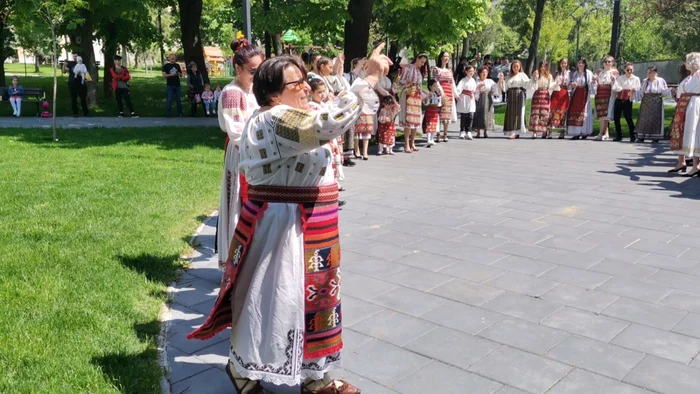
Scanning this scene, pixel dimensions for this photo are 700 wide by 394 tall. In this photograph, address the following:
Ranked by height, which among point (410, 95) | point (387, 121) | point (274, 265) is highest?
point (410, 95)

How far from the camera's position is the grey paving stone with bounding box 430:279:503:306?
526cm

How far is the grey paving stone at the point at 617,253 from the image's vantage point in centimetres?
634

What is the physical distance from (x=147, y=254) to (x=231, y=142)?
6.19 feet

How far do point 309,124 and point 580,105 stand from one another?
47.5 feet

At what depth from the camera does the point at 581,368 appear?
409 centimetres

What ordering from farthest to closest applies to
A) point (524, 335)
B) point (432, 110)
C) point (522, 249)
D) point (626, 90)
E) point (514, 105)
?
1. point (514, 105)
2. point (626, 90)
3. point (432, 110)
4. point (522, 249)
5. point (524, 335)

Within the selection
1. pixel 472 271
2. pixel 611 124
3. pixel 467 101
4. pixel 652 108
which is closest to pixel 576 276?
pixel 472 271

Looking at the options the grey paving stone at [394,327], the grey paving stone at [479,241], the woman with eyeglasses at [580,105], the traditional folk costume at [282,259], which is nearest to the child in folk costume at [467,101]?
the woman with eyeglasses at [580,105]

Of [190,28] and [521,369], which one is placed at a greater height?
[190,28]

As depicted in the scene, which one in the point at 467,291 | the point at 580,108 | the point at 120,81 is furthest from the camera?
the point at 120,81

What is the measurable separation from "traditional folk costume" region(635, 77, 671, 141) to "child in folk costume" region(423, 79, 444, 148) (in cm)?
465

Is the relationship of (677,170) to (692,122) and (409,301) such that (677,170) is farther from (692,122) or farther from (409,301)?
(409,301)

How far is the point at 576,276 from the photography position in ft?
19.1

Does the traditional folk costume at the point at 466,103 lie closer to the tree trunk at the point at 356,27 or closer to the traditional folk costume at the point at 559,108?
the traditional folk costume at the point at 559,108
